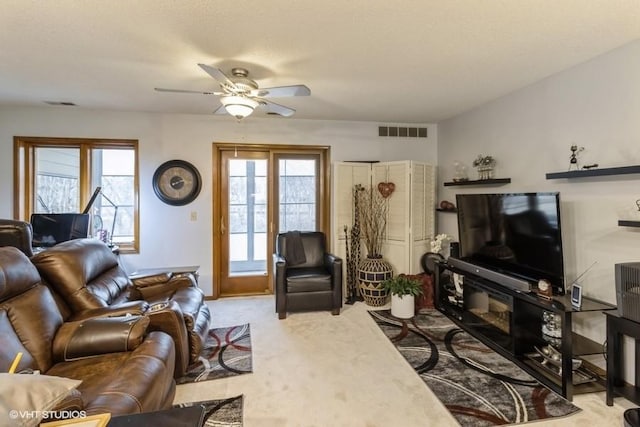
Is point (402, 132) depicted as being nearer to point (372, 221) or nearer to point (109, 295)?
point (372, 221)

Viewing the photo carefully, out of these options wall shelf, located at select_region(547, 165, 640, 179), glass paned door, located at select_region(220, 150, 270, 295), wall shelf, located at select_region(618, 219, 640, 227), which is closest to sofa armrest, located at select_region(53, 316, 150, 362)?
glass paned door, located at select_region(220, 150, 270, 295)

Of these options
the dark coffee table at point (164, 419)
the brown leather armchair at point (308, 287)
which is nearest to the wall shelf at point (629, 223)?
the brown leather armchair at point (308, 287)

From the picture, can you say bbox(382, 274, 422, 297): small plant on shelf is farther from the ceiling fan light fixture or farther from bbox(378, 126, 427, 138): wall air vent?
the ceiling fan light fixture

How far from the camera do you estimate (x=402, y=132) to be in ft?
15.9

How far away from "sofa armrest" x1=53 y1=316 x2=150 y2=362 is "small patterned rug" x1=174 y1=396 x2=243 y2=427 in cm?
57

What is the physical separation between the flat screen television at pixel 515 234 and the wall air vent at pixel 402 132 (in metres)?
1.62

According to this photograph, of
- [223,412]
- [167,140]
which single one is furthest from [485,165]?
[167,140]

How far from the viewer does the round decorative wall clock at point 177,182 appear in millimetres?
4211

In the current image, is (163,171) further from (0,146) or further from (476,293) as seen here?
(476,293)

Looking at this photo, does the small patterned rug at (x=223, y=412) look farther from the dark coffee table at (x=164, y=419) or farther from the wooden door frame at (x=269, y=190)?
the wooden door frame at (x=269, y=190)

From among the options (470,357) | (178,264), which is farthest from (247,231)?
(470,357)

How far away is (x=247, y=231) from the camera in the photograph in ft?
15.1

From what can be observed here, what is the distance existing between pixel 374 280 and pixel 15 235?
3559 millimetres

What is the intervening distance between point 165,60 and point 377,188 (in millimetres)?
2985
